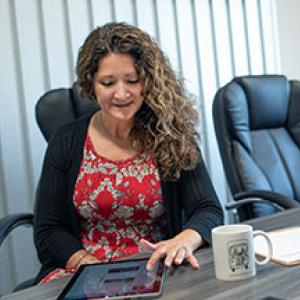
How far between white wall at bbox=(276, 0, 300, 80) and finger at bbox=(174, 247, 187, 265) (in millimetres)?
2278

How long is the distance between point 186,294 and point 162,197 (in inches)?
25.8

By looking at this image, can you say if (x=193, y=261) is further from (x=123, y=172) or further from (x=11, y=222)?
(x=11, y=222)

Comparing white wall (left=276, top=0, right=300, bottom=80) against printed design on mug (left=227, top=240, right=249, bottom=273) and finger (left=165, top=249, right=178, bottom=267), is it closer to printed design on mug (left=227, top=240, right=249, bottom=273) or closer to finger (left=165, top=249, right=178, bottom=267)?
finger (left=165, top=249, right=178, bottom=267)

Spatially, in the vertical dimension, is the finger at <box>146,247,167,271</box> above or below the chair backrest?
below

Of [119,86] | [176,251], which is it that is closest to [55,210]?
[119,86]

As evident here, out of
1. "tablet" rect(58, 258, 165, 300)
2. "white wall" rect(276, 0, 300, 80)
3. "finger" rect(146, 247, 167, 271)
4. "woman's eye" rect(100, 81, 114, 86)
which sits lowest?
"tablet" rect(58, 258, 165, 300)

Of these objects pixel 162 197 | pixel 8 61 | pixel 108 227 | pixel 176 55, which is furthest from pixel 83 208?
pixel 176 55

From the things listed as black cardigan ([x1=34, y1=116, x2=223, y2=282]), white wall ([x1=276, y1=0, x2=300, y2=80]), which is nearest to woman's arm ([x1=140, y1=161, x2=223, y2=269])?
black cardigan ([x1=34, y1=116, x2=223, y2=282])

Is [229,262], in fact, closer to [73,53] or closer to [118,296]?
[118,296]

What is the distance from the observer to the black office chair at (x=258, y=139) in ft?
7.06

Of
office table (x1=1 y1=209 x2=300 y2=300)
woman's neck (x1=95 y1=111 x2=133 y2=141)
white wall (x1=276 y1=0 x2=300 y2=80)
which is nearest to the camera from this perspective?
office table (x1=1 y1=209 x2=300 y2=300)

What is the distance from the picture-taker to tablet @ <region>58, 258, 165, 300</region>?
95 cm

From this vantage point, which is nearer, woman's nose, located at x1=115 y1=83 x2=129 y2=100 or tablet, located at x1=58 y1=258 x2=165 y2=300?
tablet, located at x1=58 y1=258 x2=165 y2=300

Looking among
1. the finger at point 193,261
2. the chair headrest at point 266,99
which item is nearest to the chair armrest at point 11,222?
the finger at point 193,261
